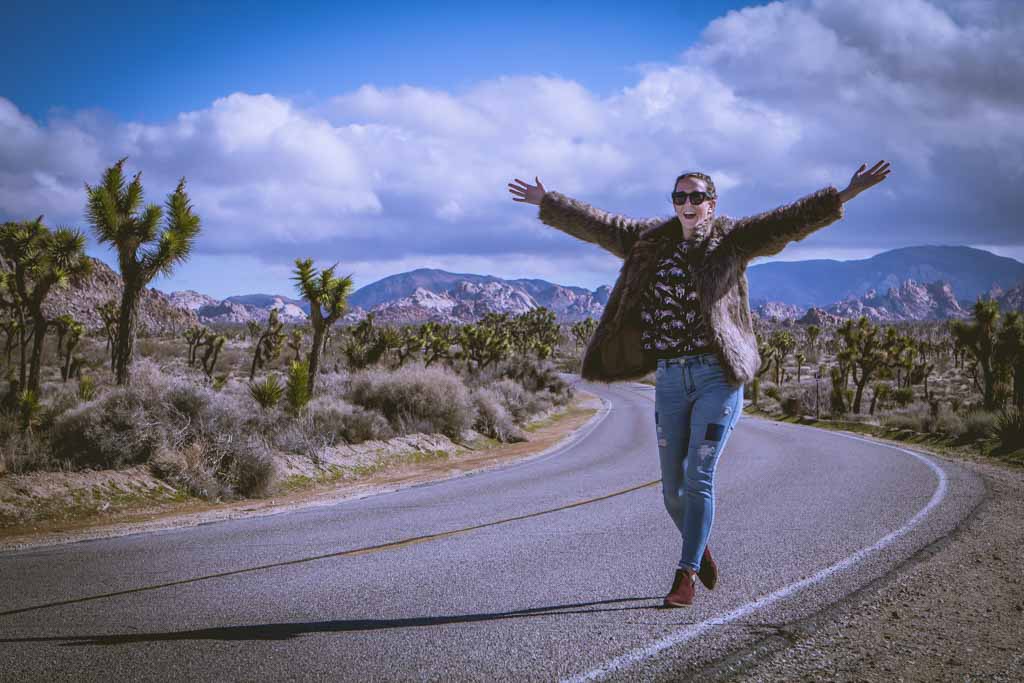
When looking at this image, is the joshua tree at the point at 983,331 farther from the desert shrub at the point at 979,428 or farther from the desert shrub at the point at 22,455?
the desert shrub at the point at 22,455

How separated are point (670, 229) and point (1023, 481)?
8770 mm

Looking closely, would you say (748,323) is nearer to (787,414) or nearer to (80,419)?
(80,419)

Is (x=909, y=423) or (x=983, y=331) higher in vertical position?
(x=983, y=331)

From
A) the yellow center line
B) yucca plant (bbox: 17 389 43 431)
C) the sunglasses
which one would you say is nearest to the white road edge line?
the sunglasses

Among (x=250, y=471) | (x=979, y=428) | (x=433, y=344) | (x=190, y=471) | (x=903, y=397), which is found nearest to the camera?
(x=190, y=471)

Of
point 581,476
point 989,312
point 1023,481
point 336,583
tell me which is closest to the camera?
point 336,583

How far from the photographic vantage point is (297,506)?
8.05m

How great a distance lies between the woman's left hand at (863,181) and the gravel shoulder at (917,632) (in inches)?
91.2

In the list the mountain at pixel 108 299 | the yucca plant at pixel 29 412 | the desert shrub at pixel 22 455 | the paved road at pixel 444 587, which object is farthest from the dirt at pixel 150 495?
the mountain at pixel 108 299

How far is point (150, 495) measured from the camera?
28.9ft

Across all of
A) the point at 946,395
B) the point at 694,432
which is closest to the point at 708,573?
the point at 694,432

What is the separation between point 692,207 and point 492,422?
52.6 feet

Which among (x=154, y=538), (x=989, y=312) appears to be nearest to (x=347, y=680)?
(x=154, y=538)

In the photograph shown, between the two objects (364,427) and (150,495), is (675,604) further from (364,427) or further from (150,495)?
(364,427)
